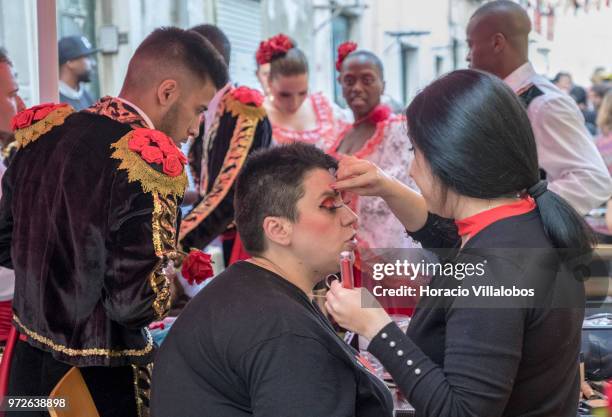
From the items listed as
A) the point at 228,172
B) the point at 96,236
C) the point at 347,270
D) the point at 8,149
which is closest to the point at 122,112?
the point at 96,236

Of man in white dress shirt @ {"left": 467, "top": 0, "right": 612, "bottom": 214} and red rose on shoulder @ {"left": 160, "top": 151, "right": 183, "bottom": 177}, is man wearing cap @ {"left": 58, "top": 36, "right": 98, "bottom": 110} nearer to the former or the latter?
man in white dress shirt @ {"left": 467, "top": 0, "right": 612, "bottom": 214}

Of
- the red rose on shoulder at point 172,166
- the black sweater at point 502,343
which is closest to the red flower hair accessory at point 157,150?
the red rose on shoulder at point 172,166

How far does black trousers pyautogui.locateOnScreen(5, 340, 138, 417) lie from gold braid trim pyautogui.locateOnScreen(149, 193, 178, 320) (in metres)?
0.25

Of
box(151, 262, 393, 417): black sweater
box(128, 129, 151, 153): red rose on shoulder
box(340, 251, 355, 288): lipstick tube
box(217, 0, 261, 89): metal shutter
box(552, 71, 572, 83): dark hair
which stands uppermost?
box(217, 0, 261, 89): metal shutter

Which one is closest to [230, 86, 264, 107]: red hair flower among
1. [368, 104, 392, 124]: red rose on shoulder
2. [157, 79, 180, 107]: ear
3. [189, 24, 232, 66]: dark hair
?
[189, 24, 232, 66]: dark hair

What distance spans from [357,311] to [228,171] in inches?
79.5

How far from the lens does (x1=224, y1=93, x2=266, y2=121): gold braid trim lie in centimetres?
369

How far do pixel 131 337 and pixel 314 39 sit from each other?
927cm

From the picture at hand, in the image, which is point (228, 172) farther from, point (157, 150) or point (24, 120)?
point (157, 150)

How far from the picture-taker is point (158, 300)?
209cm

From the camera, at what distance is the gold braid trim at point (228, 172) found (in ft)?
11.2

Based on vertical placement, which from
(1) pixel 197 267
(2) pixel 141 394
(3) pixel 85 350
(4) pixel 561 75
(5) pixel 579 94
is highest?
(4) pixel 561 75

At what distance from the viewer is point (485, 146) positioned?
1.59 metres

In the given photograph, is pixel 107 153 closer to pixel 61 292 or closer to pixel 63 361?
pixel 61 292
